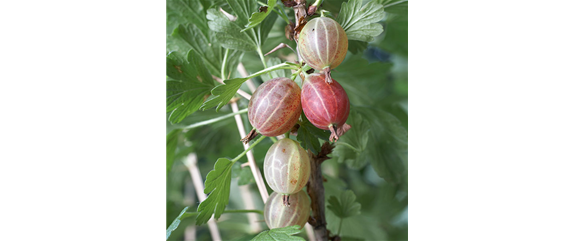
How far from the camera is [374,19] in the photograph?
15.6 inches

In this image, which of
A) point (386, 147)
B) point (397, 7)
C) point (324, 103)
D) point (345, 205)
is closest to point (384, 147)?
point (386, 147)

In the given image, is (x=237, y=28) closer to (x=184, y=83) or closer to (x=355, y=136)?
(x=184, y=83)

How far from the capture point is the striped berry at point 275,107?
371 mm

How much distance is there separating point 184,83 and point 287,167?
6.8 inches

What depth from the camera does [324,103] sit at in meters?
0.34

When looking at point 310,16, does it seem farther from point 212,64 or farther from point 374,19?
point 212,64

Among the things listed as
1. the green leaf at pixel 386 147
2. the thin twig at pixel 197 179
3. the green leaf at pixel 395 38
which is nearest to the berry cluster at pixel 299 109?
the green leaf at pixel 386 147

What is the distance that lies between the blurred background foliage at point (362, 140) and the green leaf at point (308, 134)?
0.12 meters

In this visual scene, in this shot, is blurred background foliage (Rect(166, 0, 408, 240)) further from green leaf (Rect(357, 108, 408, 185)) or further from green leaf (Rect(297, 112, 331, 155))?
green leaf (Rect(297, 112, 331, 155))

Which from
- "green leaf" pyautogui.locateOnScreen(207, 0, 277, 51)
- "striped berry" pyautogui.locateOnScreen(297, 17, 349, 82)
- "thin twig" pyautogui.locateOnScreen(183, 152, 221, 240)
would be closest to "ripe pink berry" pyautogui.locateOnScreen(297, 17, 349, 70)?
"striped berry" pyautogui.locateOnScreen(297, 17, 349, 82)

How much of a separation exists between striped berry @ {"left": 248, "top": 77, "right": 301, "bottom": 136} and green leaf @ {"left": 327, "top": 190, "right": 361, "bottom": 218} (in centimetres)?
23
